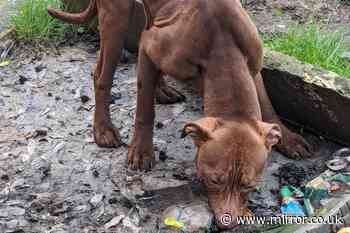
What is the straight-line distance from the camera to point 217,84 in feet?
13.7

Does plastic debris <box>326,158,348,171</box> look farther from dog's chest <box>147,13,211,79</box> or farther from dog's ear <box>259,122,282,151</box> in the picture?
dog's chest <box>147,13,211,79</box>

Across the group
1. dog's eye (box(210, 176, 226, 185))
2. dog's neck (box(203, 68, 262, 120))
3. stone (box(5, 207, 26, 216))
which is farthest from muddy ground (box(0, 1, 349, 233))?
dog's neck (box(203, 68, 262, 120))

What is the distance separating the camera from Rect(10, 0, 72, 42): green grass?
6.62m

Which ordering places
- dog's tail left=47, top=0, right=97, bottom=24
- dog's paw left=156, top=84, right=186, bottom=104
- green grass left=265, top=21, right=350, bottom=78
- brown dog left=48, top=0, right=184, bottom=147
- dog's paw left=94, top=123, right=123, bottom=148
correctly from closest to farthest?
brown dog left=48, top=0, right=184, bottom=147
dog's paw left=94, top=123, right=123, bottom=148
dog's tail left=47, top=0, right=97, bottom=24
green grass left=265, top=21, right=350, bottom=78
dog's paw left=156, top=84, right=186, bottom=104

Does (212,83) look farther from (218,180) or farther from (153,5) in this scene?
(153,5)

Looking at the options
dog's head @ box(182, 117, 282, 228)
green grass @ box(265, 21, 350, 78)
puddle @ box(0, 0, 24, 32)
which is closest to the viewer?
dog's head @ box(182, 117, 282, 228)

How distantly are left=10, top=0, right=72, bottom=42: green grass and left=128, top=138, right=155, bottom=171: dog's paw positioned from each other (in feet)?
6.92

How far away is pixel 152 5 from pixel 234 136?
1340 mm

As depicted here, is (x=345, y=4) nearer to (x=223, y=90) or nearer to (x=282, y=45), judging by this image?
(x=282, y=45)

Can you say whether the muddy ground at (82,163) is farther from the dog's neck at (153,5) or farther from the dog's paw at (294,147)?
the dog's neck at (153,5)

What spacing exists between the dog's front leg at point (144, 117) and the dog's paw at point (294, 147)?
0.94 m

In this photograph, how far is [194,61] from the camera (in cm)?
435

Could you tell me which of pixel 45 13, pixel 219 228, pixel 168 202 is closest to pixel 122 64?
pixel 45 13

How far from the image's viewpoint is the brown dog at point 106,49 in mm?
4953
